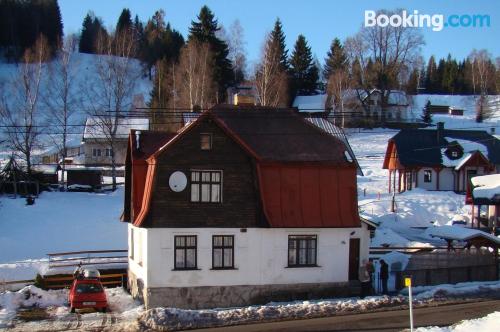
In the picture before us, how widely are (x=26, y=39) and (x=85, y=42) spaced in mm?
16617

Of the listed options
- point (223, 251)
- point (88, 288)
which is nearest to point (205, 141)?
point (223, 251)

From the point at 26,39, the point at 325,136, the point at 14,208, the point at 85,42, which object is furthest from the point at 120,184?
the point at 85,42

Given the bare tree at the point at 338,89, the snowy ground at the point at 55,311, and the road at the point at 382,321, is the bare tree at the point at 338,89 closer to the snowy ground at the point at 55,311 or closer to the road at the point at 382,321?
the snowy ground at the point at 55,311

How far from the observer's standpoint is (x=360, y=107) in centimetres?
7956

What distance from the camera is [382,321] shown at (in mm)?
18609

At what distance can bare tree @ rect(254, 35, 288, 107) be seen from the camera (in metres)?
59.5

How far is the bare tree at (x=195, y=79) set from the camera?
5450 cm

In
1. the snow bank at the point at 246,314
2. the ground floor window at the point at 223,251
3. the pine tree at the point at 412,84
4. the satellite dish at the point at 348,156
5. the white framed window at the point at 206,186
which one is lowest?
the snow bank at the point at 246,314

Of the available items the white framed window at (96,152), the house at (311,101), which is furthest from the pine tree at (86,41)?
the white framed window at (96,152)

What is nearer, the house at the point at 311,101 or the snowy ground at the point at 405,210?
the snowy ground at the point at 405,210

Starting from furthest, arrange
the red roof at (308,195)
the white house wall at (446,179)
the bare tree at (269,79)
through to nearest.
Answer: the bare tree at (269,79) < the white house wall at (446,179) < the red roof at (308,195)

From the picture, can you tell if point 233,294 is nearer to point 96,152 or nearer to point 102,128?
point 102,128

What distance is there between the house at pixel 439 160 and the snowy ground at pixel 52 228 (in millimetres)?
26487

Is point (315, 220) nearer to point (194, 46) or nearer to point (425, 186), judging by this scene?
point (425, 186)
